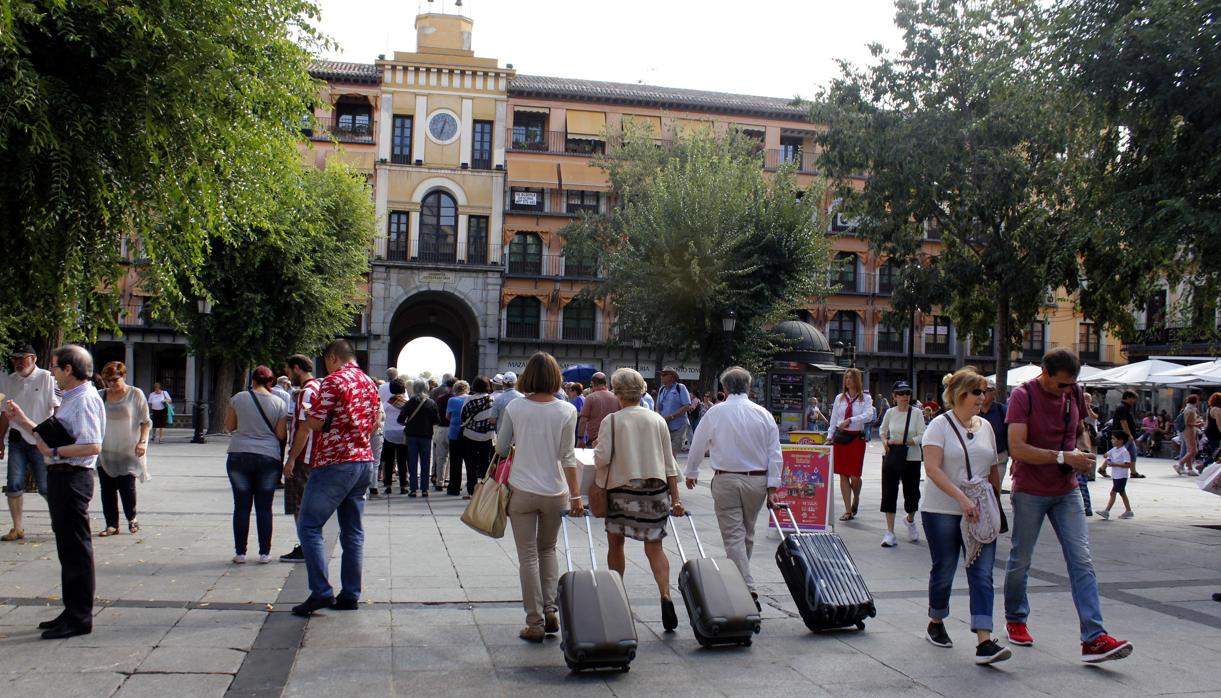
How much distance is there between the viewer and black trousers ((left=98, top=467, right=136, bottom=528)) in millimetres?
9875

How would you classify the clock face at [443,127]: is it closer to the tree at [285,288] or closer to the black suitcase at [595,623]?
the tree at [285,288]

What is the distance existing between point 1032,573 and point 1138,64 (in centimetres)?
634

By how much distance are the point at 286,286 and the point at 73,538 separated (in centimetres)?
2369

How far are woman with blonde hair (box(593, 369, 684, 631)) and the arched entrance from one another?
39953mm

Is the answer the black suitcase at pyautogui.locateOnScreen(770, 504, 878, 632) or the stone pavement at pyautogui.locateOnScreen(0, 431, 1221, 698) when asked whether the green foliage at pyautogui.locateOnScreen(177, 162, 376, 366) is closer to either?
the stone pavement at pyautogui.locateOnScreen(0, 431, 1221, 698)

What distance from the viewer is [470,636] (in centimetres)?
621

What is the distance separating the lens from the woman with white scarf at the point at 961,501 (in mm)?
5949

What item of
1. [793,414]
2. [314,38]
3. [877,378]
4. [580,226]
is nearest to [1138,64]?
[314,38]

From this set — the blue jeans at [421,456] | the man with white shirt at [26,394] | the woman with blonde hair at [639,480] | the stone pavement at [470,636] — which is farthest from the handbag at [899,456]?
the man with white shirt at [26,394]

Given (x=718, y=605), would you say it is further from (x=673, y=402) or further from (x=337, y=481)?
(x=673, y=402)

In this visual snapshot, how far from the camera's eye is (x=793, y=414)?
97.4 ft

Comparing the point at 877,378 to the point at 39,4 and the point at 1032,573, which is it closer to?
the point at 1032,573

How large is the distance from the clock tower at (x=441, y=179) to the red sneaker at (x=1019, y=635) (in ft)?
134

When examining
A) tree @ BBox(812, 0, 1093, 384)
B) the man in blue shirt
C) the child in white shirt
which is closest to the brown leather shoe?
the man in blue shirt
